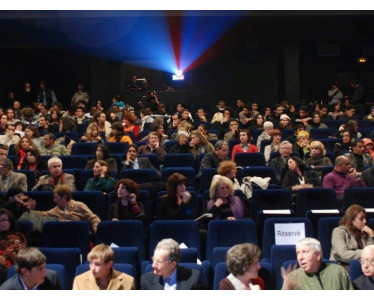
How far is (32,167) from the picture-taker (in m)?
7.63

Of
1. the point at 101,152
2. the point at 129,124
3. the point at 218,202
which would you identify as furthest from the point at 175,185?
the point at 129,124

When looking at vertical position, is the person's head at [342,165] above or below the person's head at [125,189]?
above

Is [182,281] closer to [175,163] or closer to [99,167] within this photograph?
[99,167]

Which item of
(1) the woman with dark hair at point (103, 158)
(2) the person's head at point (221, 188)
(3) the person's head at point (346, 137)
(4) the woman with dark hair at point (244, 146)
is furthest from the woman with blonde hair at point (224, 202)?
(3) the person's head at point (346, 137)

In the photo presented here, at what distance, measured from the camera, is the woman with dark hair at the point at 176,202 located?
6.07 metres

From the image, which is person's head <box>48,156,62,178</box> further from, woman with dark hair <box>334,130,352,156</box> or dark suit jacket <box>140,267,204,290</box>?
woman with dark hair <box>334,130,352,156</box>

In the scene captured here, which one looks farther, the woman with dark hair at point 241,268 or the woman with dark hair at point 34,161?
the woman with dark hair at point 34,161

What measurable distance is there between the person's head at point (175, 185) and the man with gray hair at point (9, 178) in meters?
1.64

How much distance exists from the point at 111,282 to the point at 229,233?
138 centimetres

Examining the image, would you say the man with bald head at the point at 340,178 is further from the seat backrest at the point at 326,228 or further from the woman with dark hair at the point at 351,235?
the woman with dark hair at the point at 351,235

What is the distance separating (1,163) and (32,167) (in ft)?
2.39

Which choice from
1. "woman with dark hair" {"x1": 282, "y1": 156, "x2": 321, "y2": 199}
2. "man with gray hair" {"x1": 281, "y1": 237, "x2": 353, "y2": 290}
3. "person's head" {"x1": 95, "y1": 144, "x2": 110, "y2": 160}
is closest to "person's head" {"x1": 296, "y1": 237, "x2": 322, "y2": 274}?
"man with gray hair" {"x1": 281, "y1": 237, "x2": 353, "y2": 290}
